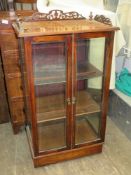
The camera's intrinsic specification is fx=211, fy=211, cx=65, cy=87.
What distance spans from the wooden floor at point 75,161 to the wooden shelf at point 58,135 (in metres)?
0.19

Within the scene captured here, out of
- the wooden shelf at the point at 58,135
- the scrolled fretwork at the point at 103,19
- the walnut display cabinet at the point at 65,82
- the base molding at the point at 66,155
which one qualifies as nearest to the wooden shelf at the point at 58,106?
the walnut display cabinet at the point at 65,82

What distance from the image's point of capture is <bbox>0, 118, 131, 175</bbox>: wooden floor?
5.76ft

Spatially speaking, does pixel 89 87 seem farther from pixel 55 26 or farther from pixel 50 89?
pixel 55 26

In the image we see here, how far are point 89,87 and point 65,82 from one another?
12.2 inches

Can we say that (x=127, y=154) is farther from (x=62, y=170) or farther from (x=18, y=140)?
(x=18, y=140)

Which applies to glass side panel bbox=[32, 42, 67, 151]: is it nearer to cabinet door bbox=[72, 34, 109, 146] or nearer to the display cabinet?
cabinet door bbox=[72, 34, 109, 146]

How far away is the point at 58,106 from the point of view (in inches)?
67.0

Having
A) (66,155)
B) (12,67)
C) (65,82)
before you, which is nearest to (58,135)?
(66,155)

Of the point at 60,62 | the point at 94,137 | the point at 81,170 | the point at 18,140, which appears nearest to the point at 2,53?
the point at 60,62

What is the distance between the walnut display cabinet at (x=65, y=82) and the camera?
4.58 ft

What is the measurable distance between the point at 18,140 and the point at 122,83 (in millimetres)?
1213

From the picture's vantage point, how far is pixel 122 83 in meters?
2.20

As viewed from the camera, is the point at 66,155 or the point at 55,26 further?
the point at 66,155

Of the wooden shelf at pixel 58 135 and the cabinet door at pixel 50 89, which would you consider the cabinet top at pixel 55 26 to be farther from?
the wooden shelf at pixel 58 135
